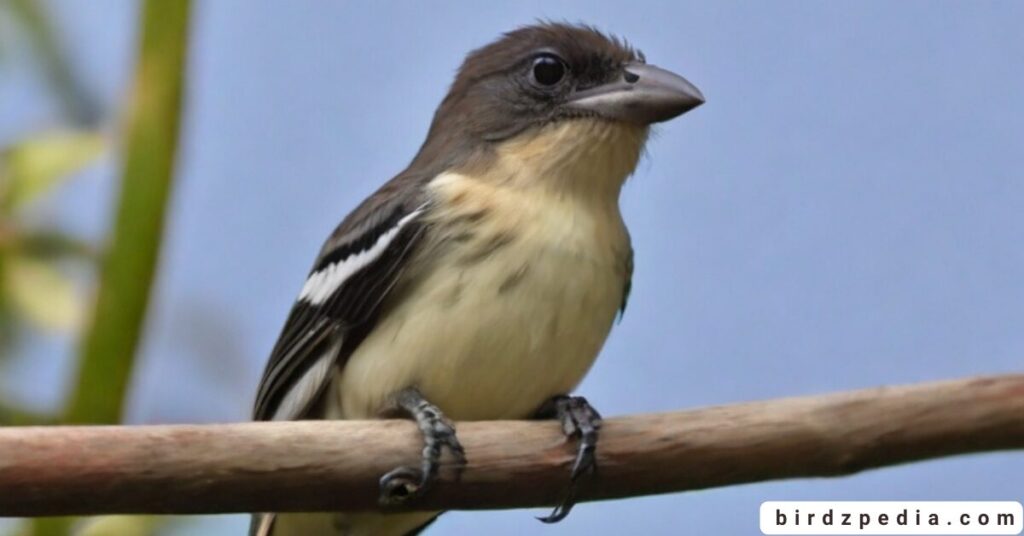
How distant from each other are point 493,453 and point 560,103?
2.54 feet

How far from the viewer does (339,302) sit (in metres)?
2.45

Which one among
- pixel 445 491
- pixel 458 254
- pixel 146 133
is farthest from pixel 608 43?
pixel 445 491

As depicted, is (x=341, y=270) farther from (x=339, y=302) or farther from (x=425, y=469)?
(x=425, y=469)

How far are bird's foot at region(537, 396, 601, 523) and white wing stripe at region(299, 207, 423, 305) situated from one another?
375mm

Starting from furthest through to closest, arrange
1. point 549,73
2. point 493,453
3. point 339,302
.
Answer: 1. point 549,73
2. point 339,302
3. point 493,453

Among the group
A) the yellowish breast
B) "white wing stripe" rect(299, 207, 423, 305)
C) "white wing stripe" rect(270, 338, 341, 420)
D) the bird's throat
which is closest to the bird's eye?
the bird's throat

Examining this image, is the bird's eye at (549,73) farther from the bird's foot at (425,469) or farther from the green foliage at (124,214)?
the bird's foot at (425,469)

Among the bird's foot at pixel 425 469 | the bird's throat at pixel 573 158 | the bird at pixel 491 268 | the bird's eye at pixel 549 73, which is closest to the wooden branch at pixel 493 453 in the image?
the bird's foot at pixel 425 469

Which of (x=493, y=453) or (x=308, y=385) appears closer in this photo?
(x=493, y=453)

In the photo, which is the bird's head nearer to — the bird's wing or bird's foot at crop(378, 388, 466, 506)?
the bird's wing

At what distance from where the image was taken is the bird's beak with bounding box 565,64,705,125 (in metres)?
2.45

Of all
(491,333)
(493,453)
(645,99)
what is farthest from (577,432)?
(645,99)

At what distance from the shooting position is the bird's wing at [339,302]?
2396 mm

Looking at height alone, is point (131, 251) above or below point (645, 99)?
below
